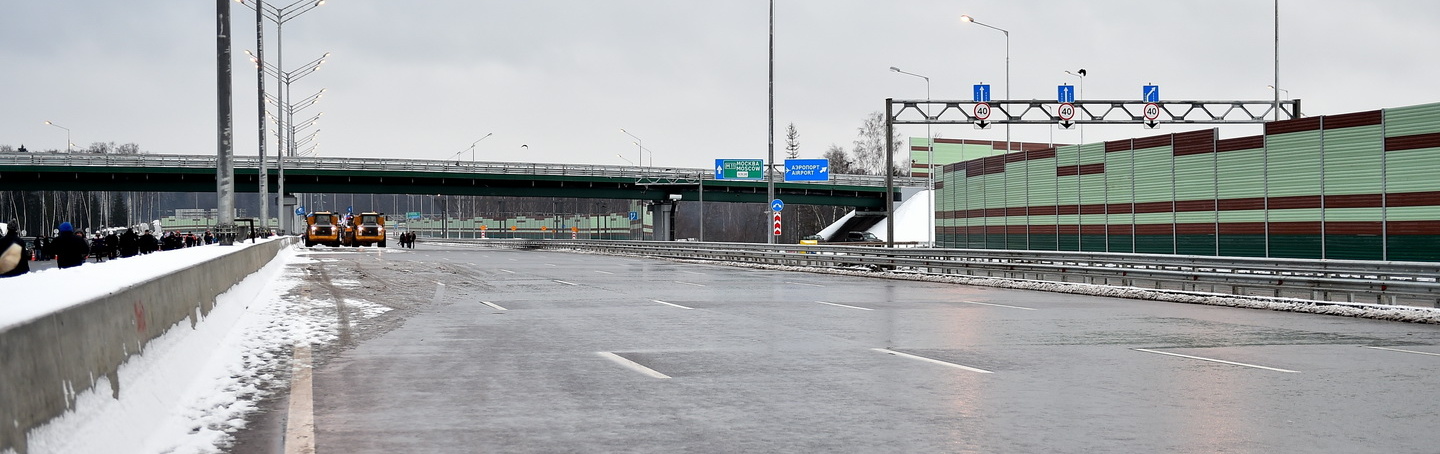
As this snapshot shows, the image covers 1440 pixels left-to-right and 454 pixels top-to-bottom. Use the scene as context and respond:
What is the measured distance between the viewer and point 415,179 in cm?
8288

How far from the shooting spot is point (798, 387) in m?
10.5

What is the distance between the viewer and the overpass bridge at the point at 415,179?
75938 mm

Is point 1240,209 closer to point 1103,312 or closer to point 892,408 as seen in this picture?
point 1103,312

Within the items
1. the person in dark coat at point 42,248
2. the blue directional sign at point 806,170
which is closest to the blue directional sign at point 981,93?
the person in dark coat at point 42,248

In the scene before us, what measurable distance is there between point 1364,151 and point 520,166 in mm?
61384

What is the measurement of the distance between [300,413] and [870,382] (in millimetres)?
4594

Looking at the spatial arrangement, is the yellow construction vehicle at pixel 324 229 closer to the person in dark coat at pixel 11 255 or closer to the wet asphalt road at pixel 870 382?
the wet asphalt road at pixel 870 382

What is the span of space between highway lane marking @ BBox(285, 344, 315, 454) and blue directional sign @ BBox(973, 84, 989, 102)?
33895mm

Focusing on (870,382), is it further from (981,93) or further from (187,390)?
(981,93)

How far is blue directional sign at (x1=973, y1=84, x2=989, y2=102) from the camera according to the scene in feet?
142

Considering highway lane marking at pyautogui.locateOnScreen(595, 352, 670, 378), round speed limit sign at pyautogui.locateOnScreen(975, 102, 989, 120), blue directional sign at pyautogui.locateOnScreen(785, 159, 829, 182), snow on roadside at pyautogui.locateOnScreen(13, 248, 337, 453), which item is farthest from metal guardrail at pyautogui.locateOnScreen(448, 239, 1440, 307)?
blue directional sign at pyautogui.locateOnScreen(785, 159, 829, 182)

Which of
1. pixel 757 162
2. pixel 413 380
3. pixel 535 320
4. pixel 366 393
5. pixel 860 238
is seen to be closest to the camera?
pixel 366 393

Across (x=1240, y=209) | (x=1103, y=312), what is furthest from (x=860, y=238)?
(x=1103, y=312)

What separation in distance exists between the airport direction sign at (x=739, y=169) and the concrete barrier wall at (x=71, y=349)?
239ft
